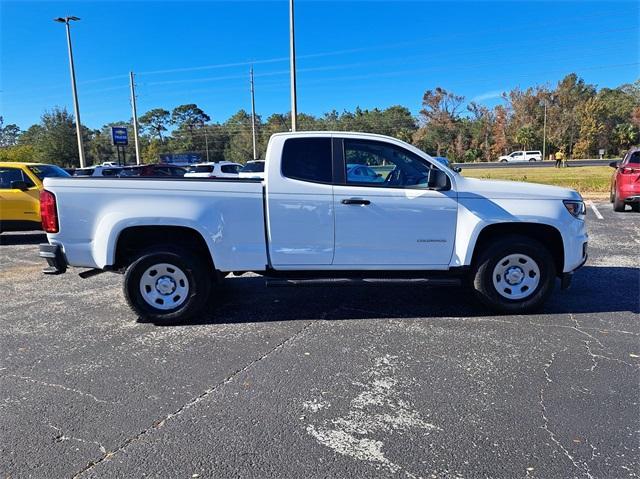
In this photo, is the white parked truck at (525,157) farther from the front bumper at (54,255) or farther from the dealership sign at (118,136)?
the front bumper at (54,255)

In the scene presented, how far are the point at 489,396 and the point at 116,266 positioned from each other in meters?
3.84

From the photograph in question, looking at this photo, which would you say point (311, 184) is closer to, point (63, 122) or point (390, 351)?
point (390, 351)

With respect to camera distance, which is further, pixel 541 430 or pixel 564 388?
Answer: pixel 564 388

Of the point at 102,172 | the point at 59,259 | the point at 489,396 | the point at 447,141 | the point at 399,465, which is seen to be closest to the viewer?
the point at 399,465

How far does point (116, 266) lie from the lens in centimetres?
494

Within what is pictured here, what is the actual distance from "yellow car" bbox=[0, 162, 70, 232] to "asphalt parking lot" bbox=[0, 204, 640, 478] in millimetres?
4860

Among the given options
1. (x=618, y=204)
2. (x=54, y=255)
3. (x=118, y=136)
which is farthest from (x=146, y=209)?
(x=118, y=136)

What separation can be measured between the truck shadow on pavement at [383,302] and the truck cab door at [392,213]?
38cm

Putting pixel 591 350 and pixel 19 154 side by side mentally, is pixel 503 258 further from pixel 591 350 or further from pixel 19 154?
pixel 19 154

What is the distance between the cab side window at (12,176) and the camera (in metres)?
9.86

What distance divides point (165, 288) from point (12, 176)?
7323 mm

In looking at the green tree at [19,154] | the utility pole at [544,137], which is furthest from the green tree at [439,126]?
the green tree at [19,154]

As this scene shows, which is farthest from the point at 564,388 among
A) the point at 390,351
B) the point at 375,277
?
the point at 375,277

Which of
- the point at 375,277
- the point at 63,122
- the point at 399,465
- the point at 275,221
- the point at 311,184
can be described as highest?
the point at 63,122
